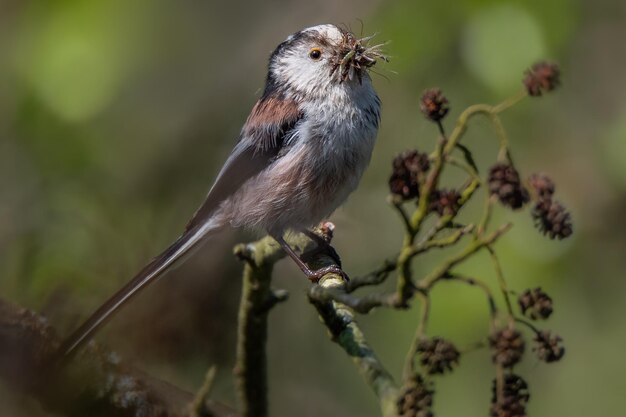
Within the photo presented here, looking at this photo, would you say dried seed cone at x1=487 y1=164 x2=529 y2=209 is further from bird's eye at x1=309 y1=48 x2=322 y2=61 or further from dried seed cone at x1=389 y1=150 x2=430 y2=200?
bird's eye at x1=309 y1=48 x2=322 y2=61

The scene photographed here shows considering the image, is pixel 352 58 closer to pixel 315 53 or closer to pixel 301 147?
pixel 315 53

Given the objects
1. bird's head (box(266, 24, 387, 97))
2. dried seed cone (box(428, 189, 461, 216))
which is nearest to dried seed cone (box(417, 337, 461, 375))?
dried seed cone (box(428, 189, 461, 216))

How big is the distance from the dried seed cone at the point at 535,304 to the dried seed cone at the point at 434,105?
1.38 feet

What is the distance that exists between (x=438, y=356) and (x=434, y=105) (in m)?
0.53

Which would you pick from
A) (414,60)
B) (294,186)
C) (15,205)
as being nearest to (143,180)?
(15,205)

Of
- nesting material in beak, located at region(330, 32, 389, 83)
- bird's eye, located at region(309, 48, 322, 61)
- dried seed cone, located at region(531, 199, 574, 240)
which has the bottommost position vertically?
dried seed cone, located at region(531, 199, 574, 240)

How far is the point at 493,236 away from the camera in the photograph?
6.09ft

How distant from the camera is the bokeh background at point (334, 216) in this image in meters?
4.20

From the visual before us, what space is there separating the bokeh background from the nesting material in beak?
24 cm

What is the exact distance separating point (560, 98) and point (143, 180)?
7.37 ft

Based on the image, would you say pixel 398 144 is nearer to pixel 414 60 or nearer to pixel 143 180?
pixel 414 60

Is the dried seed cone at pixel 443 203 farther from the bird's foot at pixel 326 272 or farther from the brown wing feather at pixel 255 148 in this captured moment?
the brown wing feather at pixel 255 148

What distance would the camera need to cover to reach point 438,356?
187 cm

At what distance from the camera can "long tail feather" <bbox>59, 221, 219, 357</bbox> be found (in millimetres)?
3172
